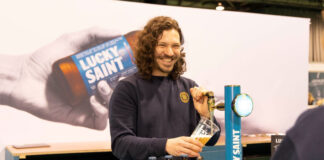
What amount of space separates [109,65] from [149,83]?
1.88 meters

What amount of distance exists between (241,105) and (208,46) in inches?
112

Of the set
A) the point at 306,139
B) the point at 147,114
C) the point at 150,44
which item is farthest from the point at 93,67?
the point at 306,139

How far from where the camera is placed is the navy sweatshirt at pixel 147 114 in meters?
1.54

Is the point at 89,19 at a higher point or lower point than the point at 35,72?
higher

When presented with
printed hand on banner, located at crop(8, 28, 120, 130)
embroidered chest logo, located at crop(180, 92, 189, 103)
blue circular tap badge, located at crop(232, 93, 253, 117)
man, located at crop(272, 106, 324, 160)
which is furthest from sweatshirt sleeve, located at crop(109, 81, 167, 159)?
printed hand on banner, located at crop(8, 28, 120, 130)

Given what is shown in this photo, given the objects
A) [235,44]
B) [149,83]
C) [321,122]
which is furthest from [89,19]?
[321,122]

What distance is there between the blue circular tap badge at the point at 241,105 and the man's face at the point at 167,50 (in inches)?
24.8

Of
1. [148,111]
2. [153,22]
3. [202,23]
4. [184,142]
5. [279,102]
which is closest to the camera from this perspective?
[184,142]

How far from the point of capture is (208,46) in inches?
155

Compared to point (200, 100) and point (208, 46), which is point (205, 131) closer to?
point (200, 100)

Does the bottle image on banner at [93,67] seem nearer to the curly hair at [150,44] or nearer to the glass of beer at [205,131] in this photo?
the curly hair at [150,44]

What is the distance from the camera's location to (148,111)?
1.67 metres

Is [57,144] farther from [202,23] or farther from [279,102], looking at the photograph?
[279,102]

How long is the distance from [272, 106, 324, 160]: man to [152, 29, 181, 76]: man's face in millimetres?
1156
